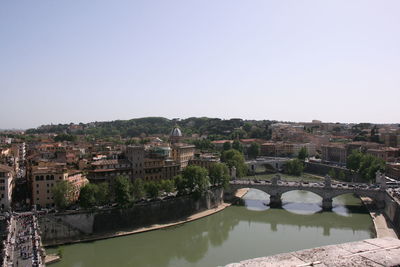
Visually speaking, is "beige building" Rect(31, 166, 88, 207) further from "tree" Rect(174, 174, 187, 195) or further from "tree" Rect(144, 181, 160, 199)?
"tree" Rect(174, 174, 187, 195)

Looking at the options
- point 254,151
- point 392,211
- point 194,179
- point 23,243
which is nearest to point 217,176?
point 194,179

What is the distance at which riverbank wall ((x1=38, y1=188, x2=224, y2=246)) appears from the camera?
18.5m

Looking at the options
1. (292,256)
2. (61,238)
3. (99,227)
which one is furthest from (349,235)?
(292,256)

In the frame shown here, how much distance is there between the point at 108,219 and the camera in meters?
20.2

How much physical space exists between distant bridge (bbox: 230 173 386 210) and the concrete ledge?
928 inches

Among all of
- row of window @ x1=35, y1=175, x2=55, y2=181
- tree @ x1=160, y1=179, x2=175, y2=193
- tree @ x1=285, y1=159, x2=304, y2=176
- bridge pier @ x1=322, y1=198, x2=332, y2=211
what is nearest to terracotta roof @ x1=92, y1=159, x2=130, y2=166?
tree @ x1=160, y1=179, x2=175, y2=193

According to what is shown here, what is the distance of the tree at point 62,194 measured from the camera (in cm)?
1957

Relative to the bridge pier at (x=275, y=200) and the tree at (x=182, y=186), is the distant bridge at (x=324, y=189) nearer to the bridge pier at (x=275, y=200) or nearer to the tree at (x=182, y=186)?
the bridge pier at (x=275, y=200)

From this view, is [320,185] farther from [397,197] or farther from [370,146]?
[370,146]

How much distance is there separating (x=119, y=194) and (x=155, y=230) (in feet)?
8.84

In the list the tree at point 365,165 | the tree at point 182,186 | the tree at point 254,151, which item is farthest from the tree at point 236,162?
the tree at point 254,151

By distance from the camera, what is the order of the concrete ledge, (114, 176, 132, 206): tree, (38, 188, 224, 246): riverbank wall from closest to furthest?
1. the concrete ledge
2. (38, 188, 224, 246): riverbank wall
3. (114, 176, 132, 206): tree

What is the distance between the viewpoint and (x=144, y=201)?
2242 cm

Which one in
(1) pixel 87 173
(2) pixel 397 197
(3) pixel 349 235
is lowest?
(3) pixel 349 235
